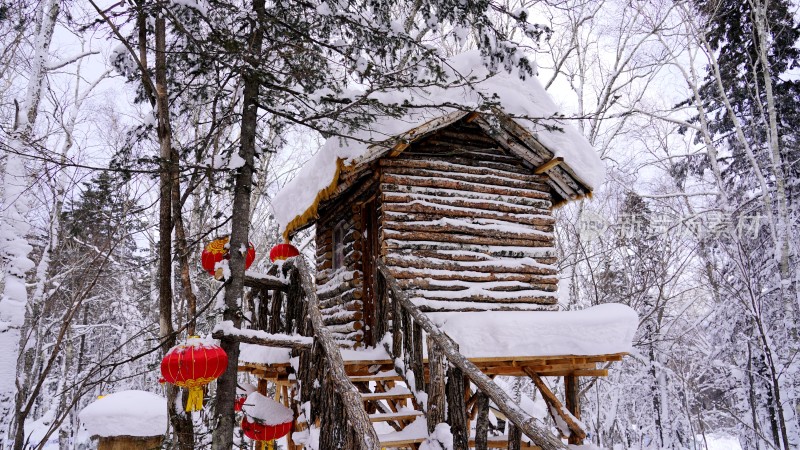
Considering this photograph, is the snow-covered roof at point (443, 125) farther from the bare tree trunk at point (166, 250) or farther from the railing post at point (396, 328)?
the bare tree trunk at point (166, 250)

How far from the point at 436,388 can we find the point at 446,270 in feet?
9.87

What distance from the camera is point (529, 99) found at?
8.85 metres

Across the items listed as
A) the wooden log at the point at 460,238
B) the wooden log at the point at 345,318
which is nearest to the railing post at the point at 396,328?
the wooden log at the point at 460,238

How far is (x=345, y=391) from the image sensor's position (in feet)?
12.4

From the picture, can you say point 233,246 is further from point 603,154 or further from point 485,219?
point 603,154

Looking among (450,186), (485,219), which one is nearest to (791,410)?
(485,219)

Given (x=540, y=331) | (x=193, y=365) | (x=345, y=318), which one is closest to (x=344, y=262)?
(x=345, y=318)

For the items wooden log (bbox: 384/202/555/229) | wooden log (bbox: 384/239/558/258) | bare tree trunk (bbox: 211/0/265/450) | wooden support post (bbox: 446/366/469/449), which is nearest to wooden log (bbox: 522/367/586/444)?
wooden log (bbox: 384/239/558/258)

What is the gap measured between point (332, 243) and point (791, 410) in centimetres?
1297

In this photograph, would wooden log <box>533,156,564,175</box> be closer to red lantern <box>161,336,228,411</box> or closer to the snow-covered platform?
the snow-covered platform

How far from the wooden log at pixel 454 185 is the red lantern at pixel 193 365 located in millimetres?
4473

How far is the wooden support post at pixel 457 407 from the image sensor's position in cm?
486

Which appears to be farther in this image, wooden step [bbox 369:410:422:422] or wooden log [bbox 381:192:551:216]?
wooden log [bbox 381:192:551:216]

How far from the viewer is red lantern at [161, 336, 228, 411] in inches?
157
